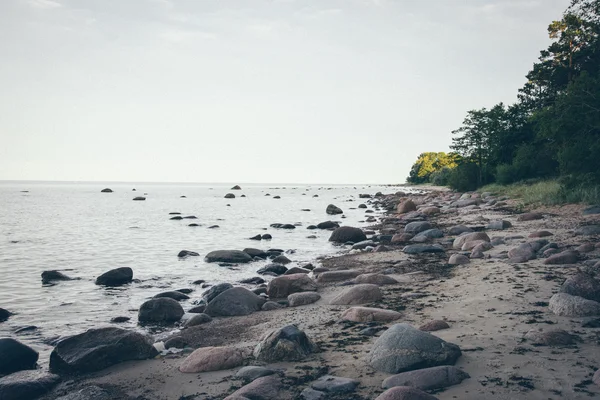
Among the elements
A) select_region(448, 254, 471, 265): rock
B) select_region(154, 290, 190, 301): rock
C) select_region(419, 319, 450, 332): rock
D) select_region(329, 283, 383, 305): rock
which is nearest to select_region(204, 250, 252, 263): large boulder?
select_region(154, 290, 190, 301): rock

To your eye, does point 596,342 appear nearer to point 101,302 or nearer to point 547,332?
point 547,332

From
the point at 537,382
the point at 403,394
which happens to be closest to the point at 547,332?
the point at 537,382

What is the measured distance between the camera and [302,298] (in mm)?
8867

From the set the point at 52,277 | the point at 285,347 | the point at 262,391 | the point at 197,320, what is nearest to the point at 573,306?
the point at 285,347

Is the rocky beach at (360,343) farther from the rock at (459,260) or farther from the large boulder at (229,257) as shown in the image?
the large boulder at (229,257)

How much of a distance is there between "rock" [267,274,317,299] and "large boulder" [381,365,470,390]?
17.9 ft

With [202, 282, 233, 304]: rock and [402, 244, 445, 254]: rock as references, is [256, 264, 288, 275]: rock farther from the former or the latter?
[402, 244, 445, 254]: rock

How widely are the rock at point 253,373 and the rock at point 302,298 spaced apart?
148 inches

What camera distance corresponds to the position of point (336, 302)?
8289mm

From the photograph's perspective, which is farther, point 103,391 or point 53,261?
point 53,261

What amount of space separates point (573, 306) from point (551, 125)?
1734 cm

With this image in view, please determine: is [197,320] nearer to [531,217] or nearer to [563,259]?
[563,259]

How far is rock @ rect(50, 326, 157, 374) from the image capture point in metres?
5.88

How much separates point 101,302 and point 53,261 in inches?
283
